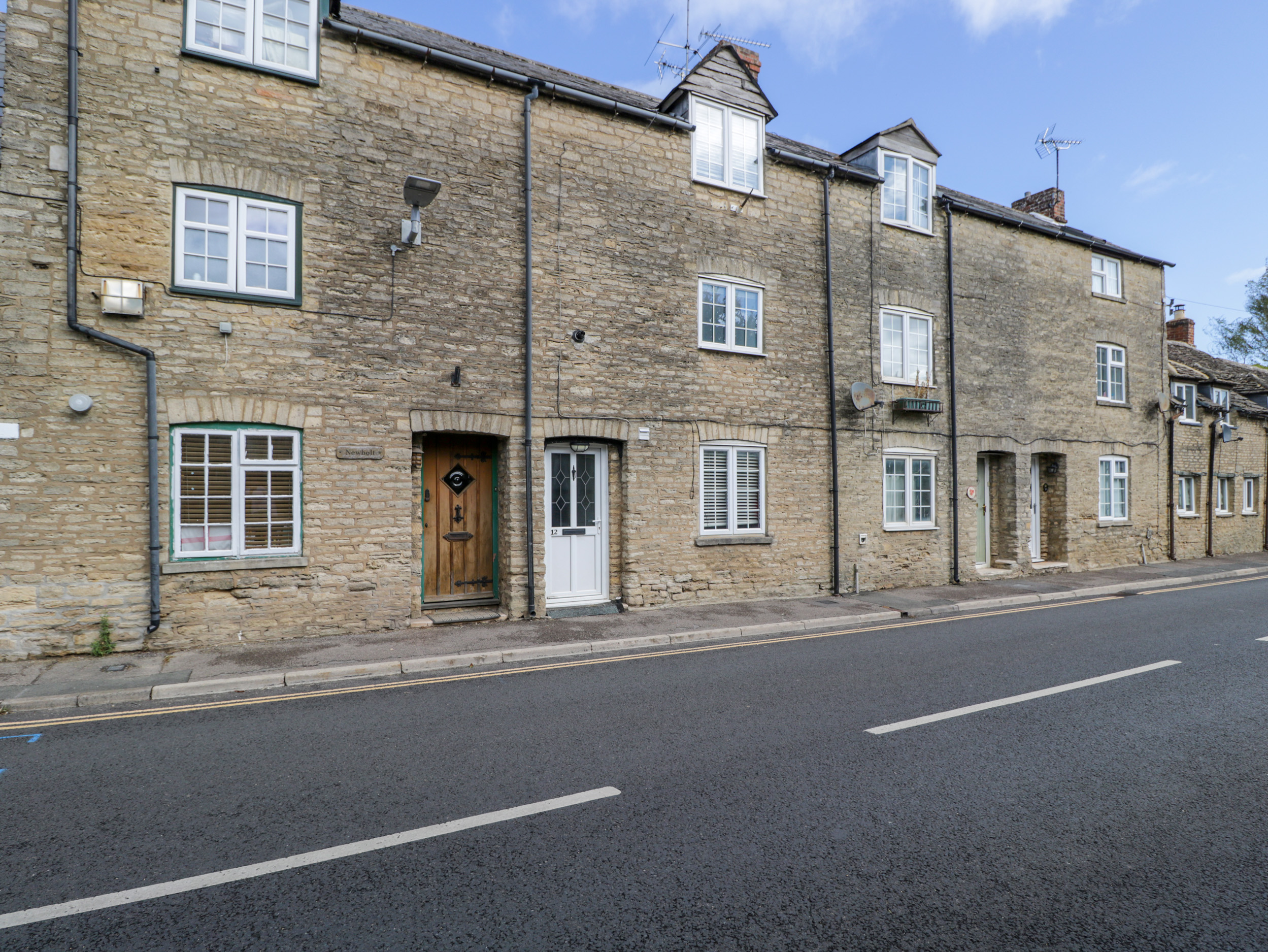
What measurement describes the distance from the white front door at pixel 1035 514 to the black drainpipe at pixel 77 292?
18.0 meters

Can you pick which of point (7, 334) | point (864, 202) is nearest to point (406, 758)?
point (7, 334)

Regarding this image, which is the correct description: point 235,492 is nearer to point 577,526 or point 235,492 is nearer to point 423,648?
point 423,648

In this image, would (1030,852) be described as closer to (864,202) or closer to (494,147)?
(494,147)

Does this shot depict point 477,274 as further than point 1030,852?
Yes

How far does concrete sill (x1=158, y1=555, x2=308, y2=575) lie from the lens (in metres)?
8.54

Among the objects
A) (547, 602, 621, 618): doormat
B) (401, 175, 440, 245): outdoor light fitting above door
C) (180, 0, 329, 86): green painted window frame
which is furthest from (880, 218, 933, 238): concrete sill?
(180, 0, 329, 86): green painted window frame

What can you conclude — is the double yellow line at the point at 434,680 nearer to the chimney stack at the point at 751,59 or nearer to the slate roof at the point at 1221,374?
the chimney stack at the point at 751,59

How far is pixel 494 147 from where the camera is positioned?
10.6 metres

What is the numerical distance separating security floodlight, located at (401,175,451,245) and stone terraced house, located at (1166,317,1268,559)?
69.1 ft

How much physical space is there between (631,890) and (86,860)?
2833mm

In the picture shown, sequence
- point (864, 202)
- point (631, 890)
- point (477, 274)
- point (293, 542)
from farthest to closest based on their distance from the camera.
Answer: point (864, 202) → point (477, 274) → point (293, 542) → point (631, 890)

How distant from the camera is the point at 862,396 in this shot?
1350 cm

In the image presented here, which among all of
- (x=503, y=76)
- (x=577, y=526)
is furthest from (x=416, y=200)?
(x=577, y=526)

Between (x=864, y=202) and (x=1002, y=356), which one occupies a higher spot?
(x=864, y=202)
